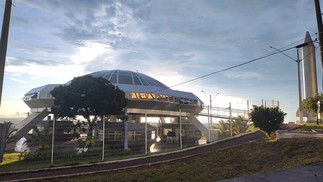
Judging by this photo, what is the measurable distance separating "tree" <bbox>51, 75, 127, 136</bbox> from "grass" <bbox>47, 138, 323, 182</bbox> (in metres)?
19.0

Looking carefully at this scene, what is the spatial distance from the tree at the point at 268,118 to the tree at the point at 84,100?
18.0 m

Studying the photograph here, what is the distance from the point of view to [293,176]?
8.04 m

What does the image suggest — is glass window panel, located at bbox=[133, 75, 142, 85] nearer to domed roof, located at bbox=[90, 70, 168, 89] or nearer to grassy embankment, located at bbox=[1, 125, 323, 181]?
domed roof, located at bbox=[90, 70, 168, 89]

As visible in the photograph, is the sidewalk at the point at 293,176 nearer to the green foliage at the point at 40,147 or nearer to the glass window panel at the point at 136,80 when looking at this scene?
the green foliage at the point at 40,147

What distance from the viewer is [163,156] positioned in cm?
1806

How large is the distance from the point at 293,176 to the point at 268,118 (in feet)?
41.0

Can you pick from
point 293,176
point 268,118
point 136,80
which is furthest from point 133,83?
point 293,176

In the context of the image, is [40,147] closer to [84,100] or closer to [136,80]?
[84,100]

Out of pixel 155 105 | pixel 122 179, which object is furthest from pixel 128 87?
pixel 122 179

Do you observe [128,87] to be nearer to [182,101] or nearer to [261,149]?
[182,101]

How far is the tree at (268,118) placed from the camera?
782 inches

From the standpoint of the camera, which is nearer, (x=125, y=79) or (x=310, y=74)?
(x=310, y=74)

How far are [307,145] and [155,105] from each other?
35.5 metres

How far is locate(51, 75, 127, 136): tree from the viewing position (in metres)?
31.0
